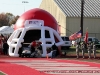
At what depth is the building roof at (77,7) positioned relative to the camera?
2114 inches

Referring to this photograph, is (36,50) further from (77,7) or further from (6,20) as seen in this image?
(6,20)

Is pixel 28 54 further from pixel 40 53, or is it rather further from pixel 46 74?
pixel 46 74

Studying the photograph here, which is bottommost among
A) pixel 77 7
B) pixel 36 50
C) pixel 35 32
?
pixel 36 50

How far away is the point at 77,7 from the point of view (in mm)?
56250

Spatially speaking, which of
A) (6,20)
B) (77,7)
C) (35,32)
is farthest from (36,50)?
(6,20)

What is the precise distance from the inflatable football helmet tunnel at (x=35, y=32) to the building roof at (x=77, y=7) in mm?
27159

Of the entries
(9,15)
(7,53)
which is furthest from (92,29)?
(9,15)

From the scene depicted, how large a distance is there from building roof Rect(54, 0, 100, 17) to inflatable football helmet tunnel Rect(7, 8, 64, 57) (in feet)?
89.1

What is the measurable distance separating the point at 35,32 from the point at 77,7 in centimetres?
3131

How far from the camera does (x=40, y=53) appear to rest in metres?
23.2

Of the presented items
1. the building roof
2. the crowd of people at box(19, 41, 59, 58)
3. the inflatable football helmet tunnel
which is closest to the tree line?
the building roof

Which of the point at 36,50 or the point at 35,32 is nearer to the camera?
the point at 36,50

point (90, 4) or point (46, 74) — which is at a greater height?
point (90, 4)

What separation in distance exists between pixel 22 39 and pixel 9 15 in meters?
100
